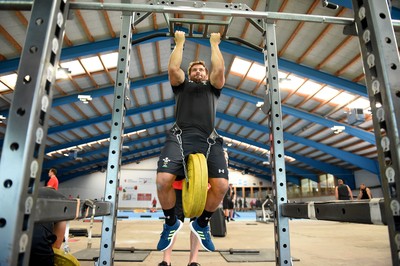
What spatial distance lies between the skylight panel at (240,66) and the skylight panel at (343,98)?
11.4 feet

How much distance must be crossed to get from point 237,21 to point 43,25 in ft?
24.4

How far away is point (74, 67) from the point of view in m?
9.50

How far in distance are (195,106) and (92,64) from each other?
842 cm

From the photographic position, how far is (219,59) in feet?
7.40

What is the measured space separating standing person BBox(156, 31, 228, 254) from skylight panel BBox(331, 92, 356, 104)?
30.3ft

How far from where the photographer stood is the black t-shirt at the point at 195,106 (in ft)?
7.45

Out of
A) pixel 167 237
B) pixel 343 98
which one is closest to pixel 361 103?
pixel 343 98

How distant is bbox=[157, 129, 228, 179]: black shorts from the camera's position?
2064 mm

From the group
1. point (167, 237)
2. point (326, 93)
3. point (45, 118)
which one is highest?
point (326, 93)

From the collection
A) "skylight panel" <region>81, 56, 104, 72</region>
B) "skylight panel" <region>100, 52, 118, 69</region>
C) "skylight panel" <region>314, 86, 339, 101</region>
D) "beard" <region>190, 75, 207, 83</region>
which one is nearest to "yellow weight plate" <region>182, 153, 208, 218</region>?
"beard" <region>190, 75, 207, 83</region>

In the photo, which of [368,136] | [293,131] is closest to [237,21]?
[368,136]

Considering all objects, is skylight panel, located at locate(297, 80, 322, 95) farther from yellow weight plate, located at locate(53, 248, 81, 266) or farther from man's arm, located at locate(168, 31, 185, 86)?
yellow weight plate, located at locate(53, 248, 81, 266)

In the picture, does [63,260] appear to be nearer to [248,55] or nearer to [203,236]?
[203,236]

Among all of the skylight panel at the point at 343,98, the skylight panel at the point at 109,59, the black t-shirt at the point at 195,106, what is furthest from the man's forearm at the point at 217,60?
the skylight panel at the point at 343,98
